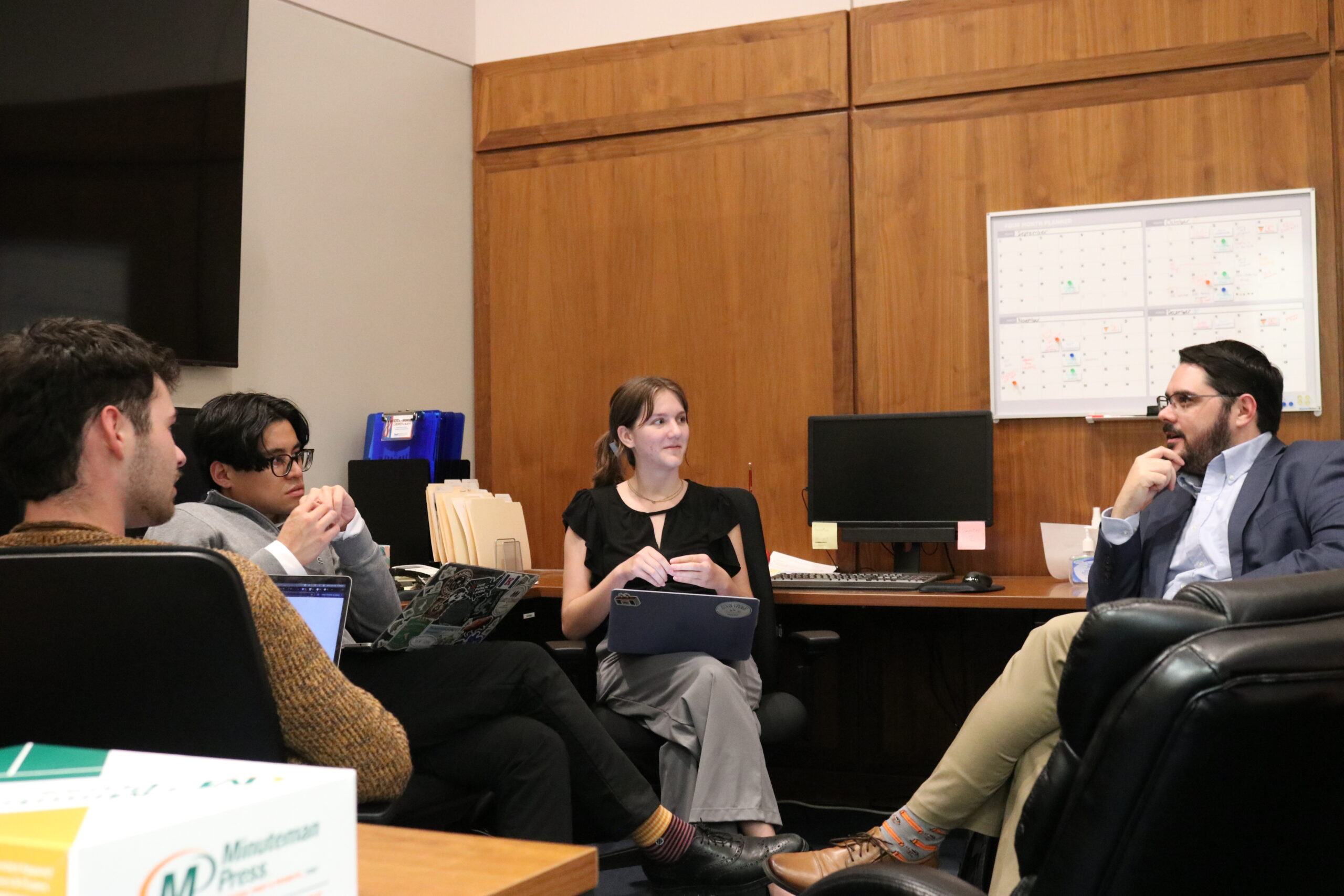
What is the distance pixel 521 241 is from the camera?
447 centimetres

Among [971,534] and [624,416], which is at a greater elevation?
[624,416]

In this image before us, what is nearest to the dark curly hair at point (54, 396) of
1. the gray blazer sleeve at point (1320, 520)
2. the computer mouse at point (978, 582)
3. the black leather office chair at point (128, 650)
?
the black leather office chair at point (128, 650)

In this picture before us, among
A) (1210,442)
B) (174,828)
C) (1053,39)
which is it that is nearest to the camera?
(174,828)

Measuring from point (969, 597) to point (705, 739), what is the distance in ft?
2.67

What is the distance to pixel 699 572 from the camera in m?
3.02

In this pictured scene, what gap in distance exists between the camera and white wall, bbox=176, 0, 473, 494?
3.74m

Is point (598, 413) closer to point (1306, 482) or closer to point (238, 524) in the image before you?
point (238, 524)

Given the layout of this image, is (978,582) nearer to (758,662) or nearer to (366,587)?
(758,662)

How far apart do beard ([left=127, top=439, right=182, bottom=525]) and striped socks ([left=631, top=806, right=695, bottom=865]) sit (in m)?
1.39

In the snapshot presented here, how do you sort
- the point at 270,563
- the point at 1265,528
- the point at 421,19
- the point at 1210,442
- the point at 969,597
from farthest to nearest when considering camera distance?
the point at 421,19, the point at 969,597, the point at 1210,442, the point at 1265,528, the point at 270,563

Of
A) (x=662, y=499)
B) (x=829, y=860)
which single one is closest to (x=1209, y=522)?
(x=829, y=860)

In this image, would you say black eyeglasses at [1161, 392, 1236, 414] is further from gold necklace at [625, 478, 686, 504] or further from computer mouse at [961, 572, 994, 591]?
gold necklace at [625, 478, 686, 504]

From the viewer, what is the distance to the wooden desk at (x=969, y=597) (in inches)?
121

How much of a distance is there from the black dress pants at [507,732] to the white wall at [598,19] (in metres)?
2.60
